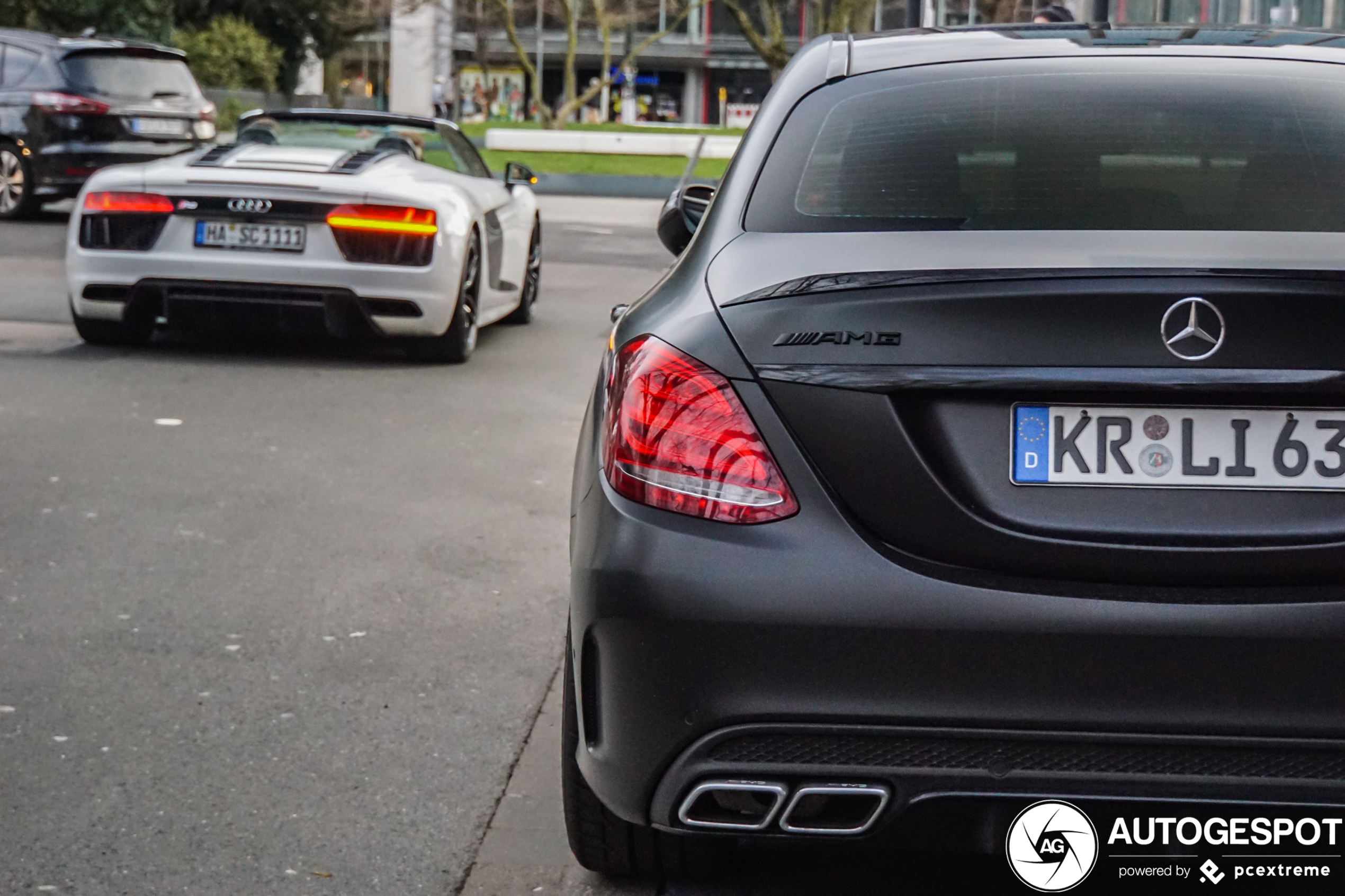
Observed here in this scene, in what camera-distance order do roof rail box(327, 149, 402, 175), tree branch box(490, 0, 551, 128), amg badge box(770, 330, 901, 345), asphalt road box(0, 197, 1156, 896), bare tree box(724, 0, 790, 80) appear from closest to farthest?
amg badge box(770, 330, 901, 345)
asphalt road box(0, 197, 1156, 896)
roof rail box(327, 149, 402, 175)
bare tree box(724, 0, 790, 80)
tree branch box(490, 0, 551, 128)

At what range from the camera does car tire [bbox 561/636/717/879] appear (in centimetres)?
318

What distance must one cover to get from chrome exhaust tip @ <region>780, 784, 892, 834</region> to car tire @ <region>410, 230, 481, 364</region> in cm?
690

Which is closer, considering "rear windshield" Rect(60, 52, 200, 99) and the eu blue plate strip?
the eu blue plate strip

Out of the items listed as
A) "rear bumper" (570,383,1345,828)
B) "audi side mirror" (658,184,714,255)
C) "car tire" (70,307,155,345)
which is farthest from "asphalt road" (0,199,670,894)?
"audi side mirror" (658,184,714,255)

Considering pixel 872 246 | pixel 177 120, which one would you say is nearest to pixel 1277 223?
pixel 872 246

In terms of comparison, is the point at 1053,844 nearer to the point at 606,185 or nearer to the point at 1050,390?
the point at 1050,390

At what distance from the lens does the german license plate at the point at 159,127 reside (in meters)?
18.2

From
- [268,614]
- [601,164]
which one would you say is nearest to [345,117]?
[268,614]

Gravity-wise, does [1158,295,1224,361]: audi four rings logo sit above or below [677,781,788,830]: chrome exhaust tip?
above

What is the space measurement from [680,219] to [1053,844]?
2055 mm

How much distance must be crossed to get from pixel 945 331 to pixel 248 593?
3038mm

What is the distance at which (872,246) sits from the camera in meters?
2.89

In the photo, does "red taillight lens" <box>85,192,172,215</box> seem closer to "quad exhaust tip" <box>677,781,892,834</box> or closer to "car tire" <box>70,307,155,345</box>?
"car tire" <box>70,307,155,345</box>

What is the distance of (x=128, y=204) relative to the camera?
9.15 m
